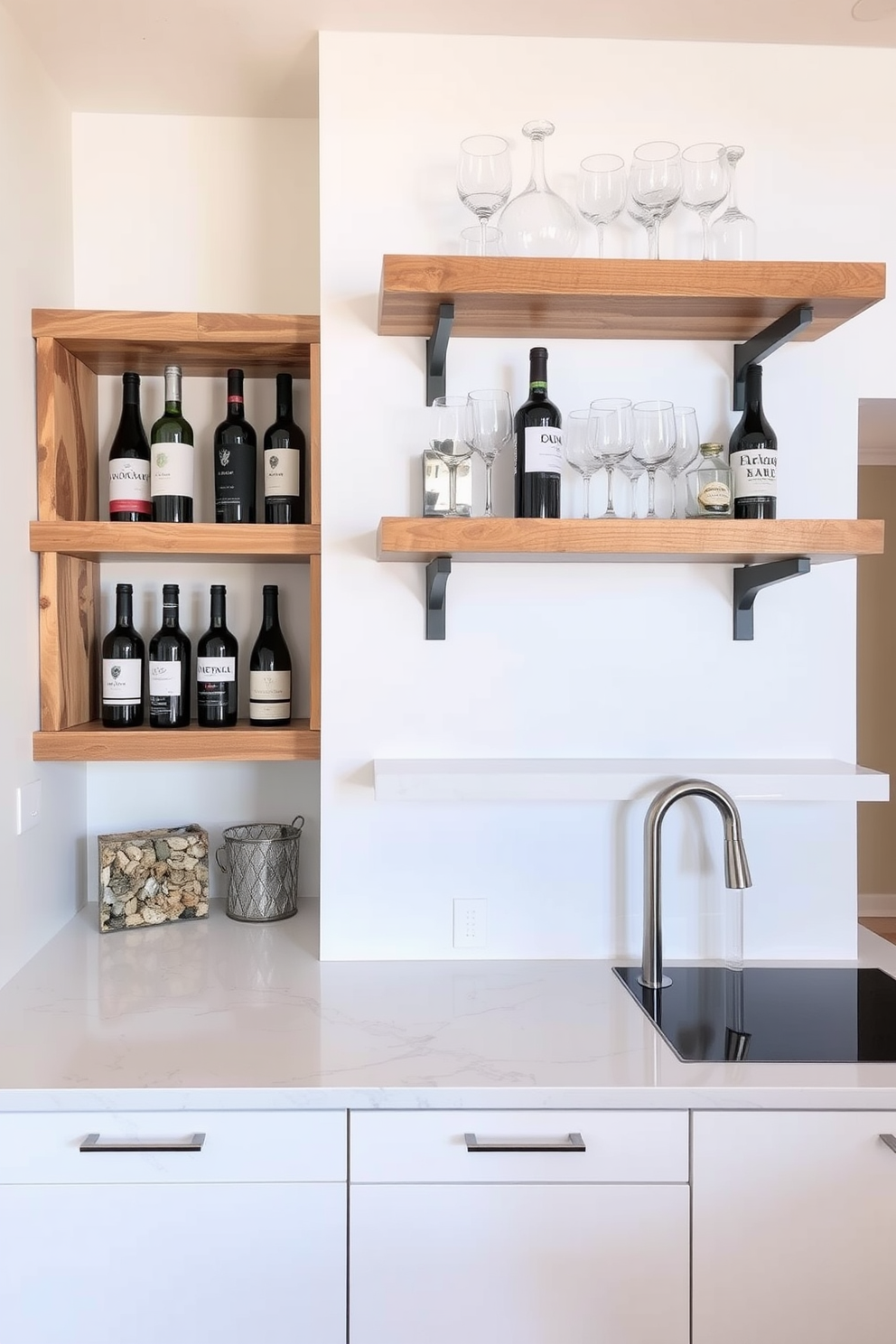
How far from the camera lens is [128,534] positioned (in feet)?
6.07

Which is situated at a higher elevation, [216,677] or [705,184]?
[705,184]

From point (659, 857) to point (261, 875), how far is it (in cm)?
79

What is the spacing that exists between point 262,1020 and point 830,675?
1.15 meters

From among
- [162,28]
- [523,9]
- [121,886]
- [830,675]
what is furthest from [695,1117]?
[162,28]

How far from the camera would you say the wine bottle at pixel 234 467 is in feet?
6.46

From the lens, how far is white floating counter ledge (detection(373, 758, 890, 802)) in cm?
167

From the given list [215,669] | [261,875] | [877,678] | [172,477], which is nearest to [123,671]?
[215,669]

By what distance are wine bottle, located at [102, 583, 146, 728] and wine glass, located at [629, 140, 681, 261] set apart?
1.01 metres

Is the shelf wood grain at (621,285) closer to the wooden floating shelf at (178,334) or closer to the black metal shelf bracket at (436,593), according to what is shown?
the wooden floating shelf at (178,334)

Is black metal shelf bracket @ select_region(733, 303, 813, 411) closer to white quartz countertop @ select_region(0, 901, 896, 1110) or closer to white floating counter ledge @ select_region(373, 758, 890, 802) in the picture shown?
white floating counter ledge @ select_region(373, 758, 890, 802)

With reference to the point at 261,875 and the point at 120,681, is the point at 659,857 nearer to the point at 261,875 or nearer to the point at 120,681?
the point at 261,875

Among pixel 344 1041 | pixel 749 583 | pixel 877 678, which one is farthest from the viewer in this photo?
pixel 877 678

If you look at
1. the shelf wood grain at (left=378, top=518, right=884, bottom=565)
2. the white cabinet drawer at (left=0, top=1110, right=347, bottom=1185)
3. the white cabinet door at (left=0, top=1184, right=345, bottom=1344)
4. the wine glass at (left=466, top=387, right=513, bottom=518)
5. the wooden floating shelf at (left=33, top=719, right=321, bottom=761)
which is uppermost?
the wine glass at (left=466, top=387, right=513, bottom=518)

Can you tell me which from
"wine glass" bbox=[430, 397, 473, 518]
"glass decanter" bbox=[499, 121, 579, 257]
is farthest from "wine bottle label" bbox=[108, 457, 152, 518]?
"glass decanter" bbox=[499, 121, 579, 257]
